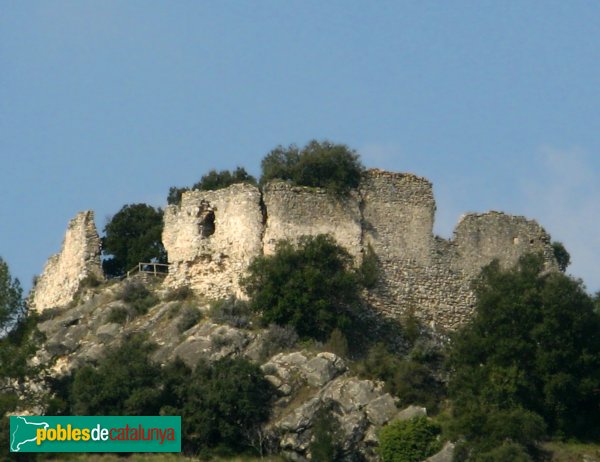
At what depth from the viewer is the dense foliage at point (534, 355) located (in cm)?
4578

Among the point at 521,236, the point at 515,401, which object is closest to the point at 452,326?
the point at 521,236

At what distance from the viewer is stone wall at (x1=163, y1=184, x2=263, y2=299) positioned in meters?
51.3

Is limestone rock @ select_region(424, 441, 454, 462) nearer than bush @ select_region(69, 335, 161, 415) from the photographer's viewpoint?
Yes

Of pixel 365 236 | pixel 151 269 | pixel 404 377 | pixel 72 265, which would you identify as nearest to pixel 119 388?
pixel 404 377

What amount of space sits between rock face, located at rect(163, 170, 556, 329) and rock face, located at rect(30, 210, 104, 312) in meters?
3.03

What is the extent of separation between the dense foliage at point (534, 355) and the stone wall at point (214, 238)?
659 centimetres

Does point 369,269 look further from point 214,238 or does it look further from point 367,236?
point 214,238

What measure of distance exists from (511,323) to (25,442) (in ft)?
36.3

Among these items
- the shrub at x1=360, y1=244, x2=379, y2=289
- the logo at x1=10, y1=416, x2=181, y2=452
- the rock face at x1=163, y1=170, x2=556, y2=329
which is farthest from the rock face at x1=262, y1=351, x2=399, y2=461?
the rock face at x1=163, y1=170, x2=556, y2=329

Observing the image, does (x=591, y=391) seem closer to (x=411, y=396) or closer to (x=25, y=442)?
(x=411, y=396)

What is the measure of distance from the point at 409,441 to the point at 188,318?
25.1 ft

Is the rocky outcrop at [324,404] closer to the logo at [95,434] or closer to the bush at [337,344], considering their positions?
the bush at [337,344]

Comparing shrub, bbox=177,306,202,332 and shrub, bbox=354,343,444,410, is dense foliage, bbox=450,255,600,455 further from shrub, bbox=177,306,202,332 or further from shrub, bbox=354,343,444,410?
shrub, bbox=177,306,202,332

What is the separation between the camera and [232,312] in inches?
1977
